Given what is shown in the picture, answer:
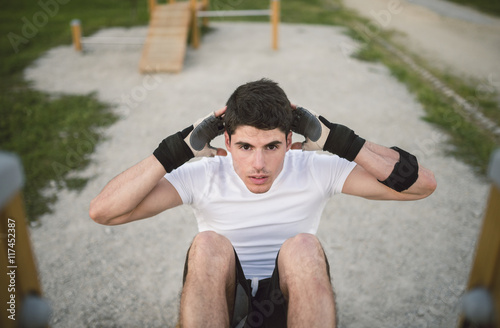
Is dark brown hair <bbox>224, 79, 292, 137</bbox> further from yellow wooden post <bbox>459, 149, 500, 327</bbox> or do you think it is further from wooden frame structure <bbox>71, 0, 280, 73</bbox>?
wooden frame structure <bbox>71, 0, 280, 73</bbox>

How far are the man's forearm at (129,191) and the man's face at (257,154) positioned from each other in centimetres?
42

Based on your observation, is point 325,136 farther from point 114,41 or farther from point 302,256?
point 114,41

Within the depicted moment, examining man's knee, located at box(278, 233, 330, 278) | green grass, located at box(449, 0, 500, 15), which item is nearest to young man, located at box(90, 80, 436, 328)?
man's knee, located at box(278, 233, 330, 278)

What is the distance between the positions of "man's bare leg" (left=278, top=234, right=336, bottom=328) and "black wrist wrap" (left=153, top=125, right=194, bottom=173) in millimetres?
713

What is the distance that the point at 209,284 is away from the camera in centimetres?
200

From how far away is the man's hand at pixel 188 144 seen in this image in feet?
7.37

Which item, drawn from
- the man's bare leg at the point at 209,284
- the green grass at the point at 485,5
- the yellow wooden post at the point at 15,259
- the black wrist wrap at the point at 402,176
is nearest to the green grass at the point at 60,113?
the man's bare leg at the point at 209,284

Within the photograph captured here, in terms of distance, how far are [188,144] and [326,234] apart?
2.08 meters

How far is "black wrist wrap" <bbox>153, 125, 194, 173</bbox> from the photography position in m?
2.24

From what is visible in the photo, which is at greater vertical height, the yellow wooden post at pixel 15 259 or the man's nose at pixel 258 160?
the yellow wooden post at pixel 15 259

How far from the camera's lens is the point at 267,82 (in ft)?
7.67

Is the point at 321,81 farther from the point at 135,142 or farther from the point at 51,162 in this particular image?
the point at 51,162

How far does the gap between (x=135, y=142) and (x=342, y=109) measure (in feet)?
10.1

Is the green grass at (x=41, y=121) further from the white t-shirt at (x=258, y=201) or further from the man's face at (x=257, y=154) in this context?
the man's face at (x=257, y=154)
